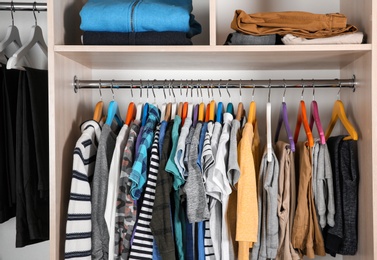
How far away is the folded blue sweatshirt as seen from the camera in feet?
5.59

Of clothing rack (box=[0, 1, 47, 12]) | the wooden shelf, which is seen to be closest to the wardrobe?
the wooden shelf

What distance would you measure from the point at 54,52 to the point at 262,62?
818mm

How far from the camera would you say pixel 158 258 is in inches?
Answer: 67.6

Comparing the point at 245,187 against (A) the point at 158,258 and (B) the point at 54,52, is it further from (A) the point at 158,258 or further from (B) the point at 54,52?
(B) the point at 54,52

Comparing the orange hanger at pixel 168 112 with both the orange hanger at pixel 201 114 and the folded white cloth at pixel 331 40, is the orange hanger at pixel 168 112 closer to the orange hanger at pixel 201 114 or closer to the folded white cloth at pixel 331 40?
the orange hanger at pixel 201 114

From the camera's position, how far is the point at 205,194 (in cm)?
169

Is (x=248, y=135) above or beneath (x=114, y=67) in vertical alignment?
beneath

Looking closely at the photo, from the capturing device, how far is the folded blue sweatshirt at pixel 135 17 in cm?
170

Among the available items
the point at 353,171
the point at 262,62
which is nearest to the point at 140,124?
the point at 262,62

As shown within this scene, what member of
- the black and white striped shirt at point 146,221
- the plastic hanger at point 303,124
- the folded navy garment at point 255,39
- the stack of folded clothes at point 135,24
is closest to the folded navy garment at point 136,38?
the stack of folded clothes at point 135,24

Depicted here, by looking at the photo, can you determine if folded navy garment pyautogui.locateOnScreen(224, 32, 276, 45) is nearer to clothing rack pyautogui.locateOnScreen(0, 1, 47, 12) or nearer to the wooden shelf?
the wooden shelf

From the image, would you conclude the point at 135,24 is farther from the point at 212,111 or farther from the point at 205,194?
the point at 205,194

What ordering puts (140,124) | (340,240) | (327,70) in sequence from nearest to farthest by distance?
(340,240) < (140,124) < (327,70)

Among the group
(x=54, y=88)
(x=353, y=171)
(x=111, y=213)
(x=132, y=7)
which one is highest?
(x=132, y=7)
